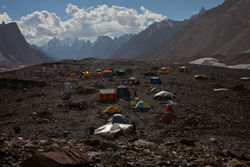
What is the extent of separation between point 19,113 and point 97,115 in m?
4.53

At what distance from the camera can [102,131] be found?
831 cm

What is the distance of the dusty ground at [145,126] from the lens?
5469 millimetres

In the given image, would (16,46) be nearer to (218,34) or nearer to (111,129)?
(218,34)

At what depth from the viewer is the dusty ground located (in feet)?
17.9

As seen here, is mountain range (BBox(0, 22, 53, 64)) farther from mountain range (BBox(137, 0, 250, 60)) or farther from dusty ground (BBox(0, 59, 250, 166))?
dusty ground (BBox(0, 59, 250, 166))

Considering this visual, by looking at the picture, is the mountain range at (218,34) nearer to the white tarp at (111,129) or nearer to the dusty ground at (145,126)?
the dusty ground at (145,126)

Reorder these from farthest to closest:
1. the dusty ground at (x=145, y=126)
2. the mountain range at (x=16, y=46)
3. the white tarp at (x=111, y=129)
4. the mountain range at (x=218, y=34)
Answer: the mountain range at (x=16, y=46) → the mountain range at (x=218, y=34) → the white tarp at (x=111, y=129) → the dusty ground at (x=145, y=126)

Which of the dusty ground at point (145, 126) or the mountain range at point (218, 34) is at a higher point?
the mountain range at point (218, 34)

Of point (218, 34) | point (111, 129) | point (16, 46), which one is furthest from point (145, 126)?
point (16, 46)

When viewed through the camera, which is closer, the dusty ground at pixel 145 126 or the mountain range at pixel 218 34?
the dusty ground at pixel 145 126

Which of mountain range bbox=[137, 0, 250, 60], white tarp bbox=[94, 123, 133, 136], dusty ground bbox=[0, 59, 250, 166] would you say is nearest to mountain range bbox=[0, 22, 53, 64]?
mountain range bbox=[137, 0, 250, 60]

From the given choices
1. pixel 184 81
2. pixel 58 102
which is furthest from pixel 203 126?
pixel 184 81

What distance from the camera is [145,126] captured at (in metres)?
10.1

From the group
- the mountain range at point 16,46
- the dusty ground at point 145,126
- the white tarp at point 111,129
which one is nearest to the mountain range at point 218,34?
the dusty ground at point 145,126
